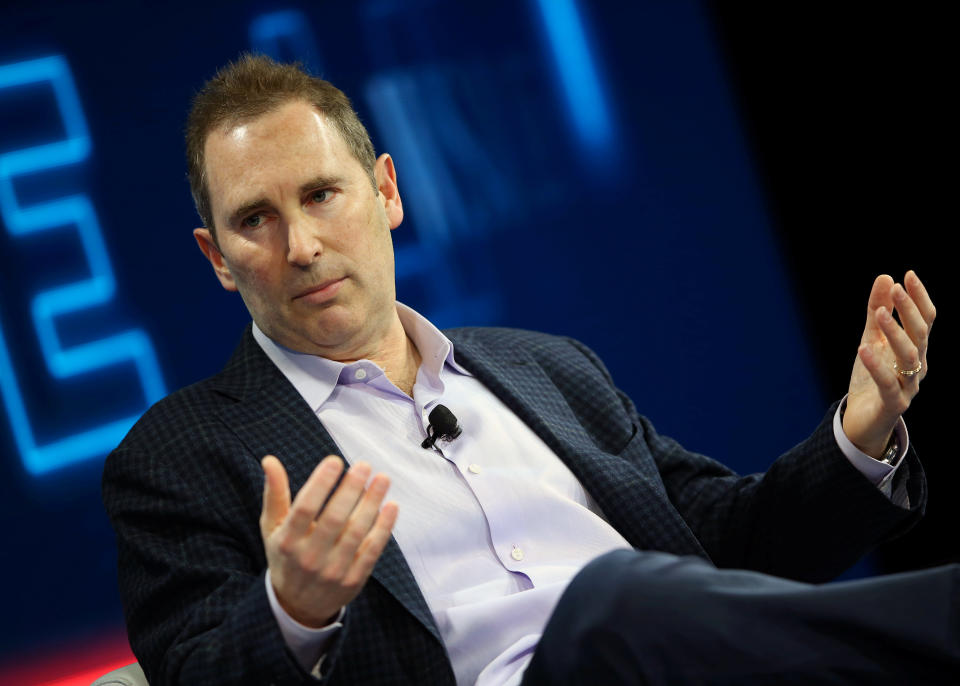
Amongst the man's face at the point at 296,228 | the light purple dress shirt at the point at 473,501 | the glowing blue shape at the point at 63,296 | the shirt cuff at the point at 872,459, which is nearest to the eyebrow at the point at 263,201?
the man's face at the point at 296,228

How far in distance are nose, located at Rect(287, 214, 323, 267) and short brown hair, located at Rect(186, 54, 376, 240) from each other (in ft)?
0.69

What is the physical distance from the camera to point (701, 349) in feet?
11.0

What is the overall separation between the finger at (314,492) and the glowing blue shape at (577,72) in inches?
87.4

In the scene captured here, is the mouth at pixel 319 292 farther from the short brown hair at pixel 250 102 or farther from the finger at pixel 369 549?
the finger at pixel 369 549

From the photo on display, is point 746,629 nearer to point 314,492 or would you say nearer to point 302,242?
point 314,492

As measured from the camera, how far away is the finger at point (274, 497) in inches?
52.2

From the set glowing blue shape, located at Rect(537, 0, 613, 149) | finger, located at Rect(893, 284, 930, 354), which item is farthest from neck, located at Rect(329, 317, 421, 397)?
glowing blue shape, located at Rect(537, 0, 613, 149)

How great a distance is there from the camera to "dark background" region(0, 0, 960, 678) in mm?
2652

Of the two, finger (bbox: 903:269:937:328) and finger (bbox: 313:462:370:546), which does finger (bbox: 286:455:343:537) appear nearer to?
finger (bbox: 313:462:370:546)

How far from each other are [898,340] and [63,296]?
2.00m

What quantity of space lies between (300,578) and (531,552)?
0.56 meters

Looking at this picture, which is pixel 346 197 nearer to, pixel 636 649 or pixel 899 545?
pixel 636 649

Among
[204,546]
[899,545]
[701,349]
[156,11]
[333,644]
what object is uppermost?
[156,11]

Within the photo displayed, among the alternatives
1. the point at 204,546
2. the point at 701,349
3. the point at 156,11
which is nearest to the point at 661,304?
the point at 701,349
